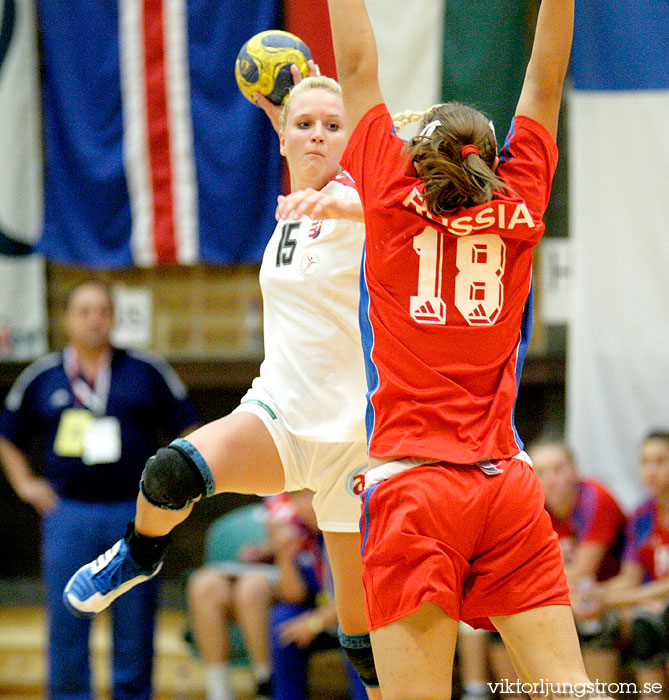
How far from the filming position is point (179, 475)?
2.65m

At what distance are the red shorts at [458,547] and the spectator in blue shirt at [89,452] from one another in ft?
9.29

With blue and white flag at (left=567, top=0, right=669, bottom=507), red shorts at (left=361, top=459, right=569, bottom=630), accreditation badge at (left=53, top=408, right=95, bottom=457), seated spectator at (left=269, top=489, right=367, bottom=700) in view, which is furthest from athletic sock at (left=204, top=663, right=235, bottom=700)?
red shorts at (left=361, top=459, right=569, bottom=630)

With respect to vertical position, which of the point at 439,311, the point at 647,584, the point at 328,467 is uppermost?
the point at 439,311

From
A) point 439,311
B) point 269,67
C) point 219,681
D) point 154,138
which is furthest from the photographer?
point 154,138

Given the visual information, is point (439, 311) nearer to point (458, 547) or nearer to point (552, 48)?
point (458, 547)

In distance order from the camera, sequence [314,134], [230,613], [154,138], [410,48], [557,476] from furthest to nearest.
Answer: [154,138] < [410,48] < [230,613] < [557,476] < [314,134]

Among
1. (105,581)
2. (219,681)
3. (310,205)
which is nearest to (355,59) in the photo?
(310,205)

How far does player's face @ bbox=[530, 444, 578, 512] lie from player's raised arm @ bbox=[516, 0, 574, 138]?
2.92 meters

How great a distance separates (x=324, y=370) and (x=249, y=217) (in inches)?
134

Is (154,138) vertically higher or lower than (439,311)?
higher

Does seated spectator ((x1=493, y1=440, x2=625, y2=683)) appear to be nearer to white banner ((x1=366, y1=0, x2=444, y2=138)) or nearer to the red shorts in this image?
white banner ((x1=366, y1=0, x2=444, y2=138))

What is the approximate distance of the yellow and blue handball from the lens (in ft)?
10.3

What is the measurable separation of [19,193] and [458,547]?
5096 millimetres

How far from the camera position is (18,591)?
6.89 meters
